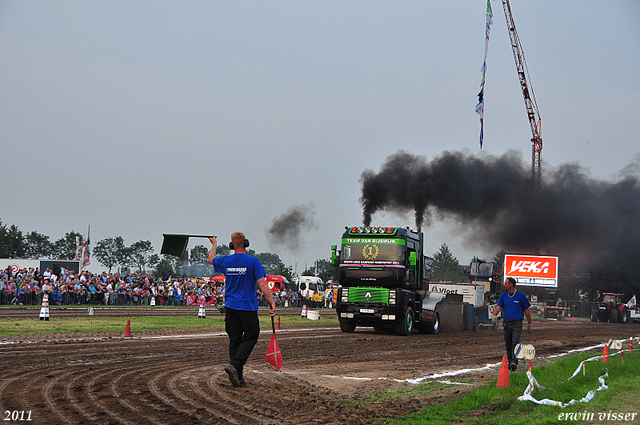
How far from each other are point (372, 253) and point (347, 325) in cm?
304

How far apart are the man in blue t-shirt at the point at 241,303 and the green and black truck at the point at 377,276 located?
1408cm

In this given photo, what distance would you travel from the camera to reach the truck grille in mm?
22219

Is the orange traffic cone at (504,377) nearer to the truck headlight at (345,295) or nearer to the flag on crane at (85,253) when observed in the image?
the truck headlight at (345,295)

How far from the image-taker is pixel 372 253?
885 inches

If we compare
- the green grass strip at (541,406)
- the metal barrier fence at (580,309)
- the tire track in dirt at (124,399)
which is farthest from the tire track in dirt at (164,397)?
the metal barrier fence at (580,309)

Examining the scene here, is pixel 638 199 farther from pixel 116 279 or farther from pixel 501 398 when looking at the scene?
pixel 501 398

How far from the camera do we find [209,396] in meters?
7.63

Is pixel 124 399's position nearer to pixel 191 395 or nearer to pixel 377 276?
pixel 191 395

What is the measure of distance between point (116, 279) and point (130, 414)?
35.5m

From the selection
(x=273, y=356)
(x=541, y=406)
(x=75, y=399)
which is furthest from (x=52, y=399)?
(x=541, y=406)

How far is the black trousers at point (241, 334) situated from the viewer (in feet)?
27.4

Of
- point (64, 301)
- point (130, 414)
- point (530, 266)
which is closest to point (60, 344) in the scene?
point (130, 414)

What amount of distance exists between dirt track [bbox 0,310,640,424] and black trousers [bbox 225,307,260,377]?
0.40 m

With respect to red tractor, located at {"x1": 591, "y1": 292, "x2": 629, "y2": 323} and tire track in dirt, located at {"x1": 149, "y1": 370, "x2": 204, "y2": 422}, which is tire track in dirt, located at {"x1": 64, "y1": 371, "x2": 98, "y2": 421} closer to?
tire track in dirt, located at {"x1": 149, "y1": 370, "x2": 204, "y2": 422}
